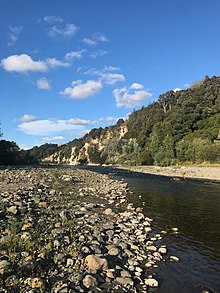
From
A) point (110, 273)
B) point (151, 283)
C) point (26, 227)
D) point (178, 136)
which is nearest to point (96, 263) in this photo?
point (110, 273)

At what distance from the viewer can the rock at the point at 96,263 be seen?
8047 mm

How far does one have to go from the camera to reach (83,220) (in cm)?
1329

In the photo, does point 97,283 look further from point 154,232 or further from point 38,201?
point 38,201

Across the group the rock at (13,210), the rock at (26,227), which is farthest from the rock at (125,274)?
the rock at (13,210)

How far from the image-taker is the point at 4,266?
7.34 metres

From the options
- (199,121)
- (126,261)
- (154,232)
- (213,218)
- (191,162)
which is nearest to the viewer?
(126,261)

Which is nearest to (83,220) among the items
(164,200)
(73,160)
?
(164,200)

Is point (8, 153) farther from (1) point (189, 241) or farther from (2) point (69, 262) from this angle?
(2) point (69, 262)

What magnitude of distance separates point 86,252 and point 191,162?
200 ft

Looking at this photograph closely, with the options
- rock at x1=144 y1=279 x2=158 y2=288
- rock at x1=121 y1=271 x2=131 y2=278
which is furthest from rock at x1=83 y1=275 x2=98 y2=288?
rock at x1=144 y1=279 x2=158 y2=288

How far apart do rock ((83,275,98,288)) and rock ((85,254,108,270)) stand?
719mm

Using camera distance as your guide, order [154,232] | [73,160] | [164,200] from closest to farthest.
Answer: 1. [154,232]
2. [164,200]
3. [73,160]

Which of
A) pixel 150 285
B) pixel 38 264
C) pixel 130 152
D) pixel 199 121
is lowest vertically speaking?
pixel 150 285

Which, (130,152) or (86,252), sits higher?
(130,152)
